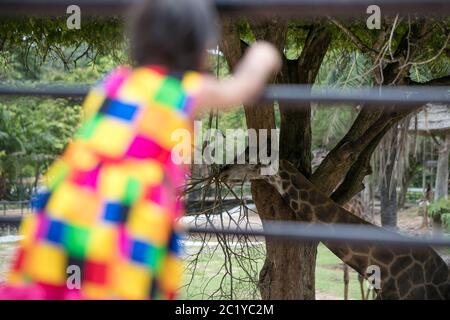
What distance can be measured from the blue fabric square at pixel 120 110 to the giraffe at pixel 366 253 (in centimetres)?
350

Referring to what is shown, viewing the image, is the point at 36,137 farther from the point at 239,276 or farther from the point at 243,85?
the point at 243,85

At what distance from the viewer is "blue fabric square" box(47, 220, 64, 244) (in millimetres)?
1136

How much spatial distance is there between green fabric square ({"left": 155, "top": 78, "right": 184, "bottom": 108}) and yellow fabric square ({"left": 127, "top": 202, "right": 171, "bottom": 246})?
189 mm

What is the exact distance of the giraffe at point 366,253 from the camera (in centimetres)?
489

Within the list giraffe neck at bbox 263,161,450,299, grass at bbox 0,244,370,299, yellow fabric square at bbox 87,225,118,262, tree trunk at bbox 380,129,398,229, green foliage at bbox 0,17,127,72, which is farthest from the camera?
tree trunk at bbox 380,129,398,229

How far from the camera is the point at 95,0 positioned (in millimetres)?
1430

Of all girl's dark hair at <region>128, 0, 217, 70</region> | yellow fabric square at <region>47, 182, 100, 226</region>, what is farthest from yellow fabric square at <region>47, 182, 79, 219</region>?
girl's dark hair at <region>128, 0, 217, 70</region>

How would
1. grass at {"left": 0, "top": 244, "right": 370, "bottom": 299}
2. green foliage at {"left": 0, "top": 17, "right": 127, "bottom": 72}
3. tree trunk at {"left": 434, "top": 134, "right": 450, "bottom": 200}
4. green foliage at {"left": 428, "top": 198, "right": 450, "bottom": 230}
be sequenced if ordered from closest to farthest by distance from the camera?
green foliage at {"left": 0, "top": 17, "right": 127, "bottom": 72}
grass at {"left": 0, "top": 244, "right": 370, "bottom": 299}
green foliage at {"left": 428, "top": 198, "right": 450, "bottom": 230}
tree trunk at {"left": 434, "top": 134, "right": 450, "bottom": 200}

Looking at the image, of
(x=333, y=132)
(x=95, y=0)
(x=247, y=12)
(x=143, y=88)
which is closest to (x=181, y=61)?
(x=143, y=88)

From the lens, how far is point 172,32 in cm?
121

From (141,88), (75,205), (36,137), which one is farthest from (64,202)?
(36,137)

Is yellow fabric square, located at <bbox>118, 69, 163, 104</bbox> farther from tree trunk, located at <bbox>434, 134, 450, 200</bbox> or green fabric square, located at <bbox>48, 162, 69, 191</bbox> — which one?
tree trunk, located at <bbox>434, 134, 450, 200</bbox>

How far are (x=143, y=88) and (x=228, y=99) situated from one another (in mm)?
151

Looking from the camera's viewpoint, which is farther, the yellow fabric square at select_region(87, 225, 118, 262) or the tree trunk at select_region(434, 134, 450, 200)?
the tree trunk at select_region(434, 134, 450, 200)
